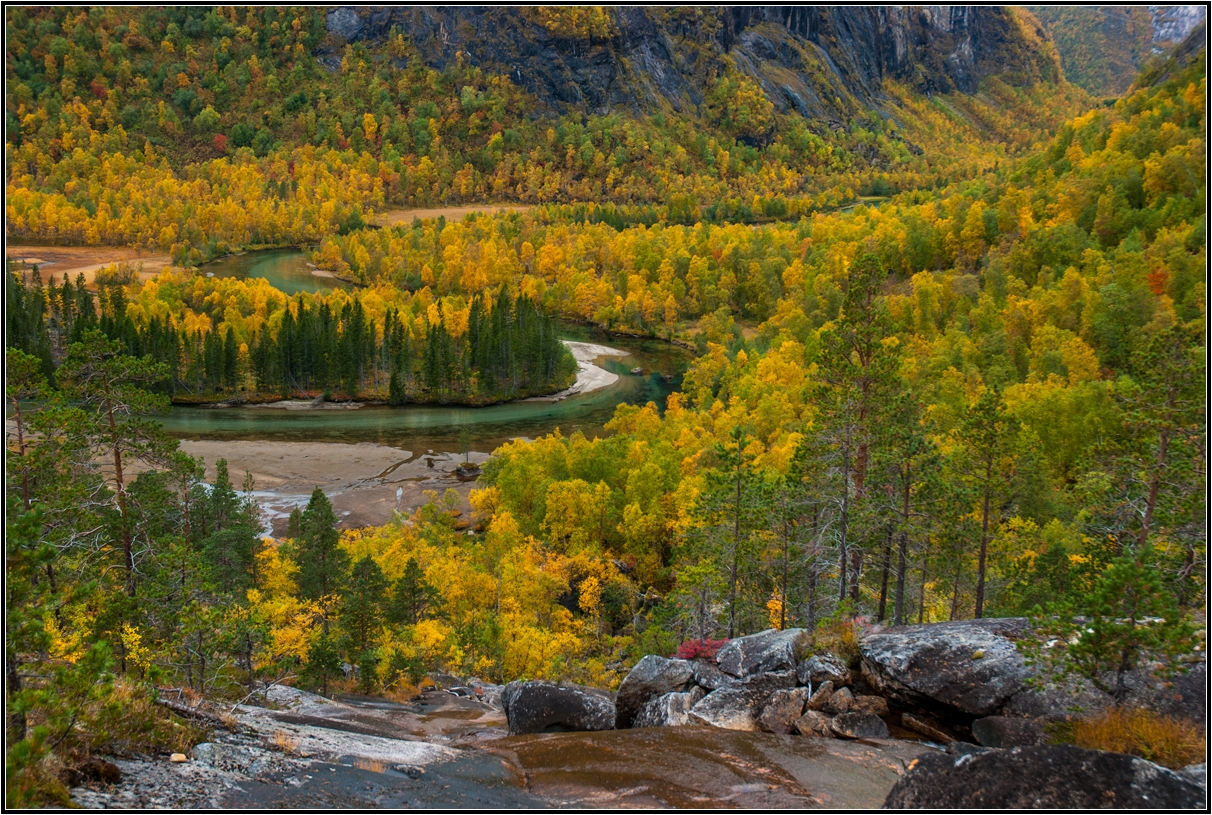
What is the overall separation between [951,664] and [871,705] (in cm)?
245

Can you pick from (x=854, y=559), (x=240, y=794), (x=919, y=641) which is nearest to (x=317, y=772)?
(x=240, y=794)

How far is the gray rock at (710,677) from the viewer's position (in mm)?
22719

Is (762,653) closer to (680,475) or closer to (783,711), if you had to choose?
(783,711)

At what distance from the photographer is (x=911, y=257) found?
124875 millimetres

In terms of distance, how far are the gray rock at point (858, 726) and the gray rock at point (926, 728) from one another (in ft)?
2.21

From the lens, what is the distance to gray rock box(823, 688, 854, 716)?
20734 millimetres

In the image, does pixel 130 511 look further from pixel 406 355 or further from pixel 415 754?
pixel 406 355

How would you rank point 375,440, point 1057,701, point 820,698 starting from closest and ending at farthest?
point 1057,701 → point 820,698 → point 375,440

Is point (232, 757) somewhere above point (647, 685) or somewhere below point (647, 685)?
above

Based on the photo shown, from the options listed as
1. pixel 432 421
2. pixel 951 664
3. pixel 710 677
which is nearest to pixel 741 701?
pixel 710 677

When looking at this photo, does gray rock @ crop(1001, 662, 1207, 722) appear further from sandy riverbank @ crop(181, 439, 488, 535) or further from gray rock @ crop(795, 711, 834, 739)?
sandy riverbank @ crop(181, 439, 488, 535)

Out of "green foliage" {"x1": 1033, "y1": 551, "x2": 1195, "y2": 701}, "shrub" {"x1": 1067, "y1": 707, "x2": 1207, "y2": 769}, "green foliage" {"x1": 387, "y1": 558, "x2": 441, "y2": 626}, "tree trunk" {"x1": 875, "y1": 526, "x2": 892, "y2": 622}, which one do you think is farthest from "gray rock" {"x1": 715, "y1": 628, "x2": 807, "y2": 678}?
"green foliage" {"x1": 387, "y1": 558, "x2": 441, "y2": 626}

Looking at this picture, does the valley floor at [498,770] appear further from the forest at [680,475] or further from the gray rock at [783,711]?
the forest at [680,475]

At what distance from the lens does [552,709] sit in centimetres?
2348
